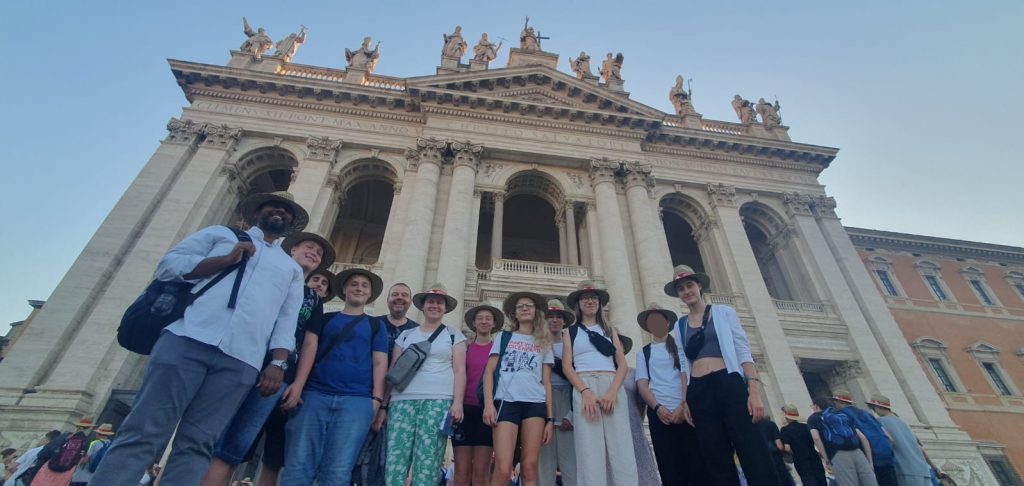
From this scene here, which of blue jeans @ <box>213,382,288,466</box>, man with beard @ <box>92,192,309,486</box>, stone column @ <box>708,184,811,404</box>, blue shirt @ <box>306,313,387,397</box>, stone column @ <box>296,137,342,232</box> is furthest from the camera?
stone column @ <box>296,137,342,232</box>

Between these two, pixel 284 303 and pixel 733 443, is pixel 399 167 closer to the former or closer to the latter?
pixel 284 303

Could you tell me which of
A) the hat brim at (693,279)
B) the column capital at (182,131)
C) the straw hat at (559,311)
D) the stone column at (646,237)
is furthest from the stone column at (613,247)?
the column capital at (182,131)

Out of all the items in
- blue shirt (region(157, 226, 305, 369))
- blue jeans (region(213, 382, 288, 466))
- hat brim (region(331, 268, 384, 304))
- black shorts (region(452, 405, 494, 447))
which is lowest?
blue jeans (region(213, 382, 288, 466))

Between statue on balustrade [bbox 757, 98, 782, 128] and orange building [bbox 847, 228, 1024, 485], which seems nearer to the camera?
orange building [bbox 847, 228, 1024, 485]

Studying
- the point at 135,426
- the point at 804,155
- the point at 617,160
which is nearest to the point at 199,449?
the point at 135,426

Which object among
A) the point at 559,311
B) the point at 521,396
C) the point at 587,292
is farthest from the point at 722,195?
the point at 521,396

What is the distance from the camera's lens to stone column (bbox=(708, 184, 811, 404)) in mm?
13780

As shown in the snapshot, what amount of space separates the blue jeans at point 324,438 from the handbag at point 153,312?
1.34 m

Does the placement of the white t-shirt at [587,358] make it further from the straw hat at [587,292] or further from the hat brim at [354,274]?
the hat brim at [354,274]

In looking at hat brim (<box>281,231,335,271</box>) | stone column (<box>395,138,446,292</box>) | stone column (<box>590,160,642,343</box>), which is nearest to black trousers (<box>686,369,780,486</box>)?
hat brim (<box>281,231,335,271</box>)

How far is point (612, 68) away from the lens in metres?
21.7

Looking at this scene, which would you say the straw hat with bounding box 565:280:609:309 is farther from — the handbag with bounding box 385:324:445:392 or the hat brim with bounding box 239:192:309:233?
the hat brim with bounding box 239:192:309:233

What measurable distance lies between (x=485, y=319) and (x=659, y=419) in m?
2.20

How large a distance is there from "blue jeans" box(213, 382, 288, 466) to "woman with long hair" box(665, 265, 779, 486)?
12.6 ft
